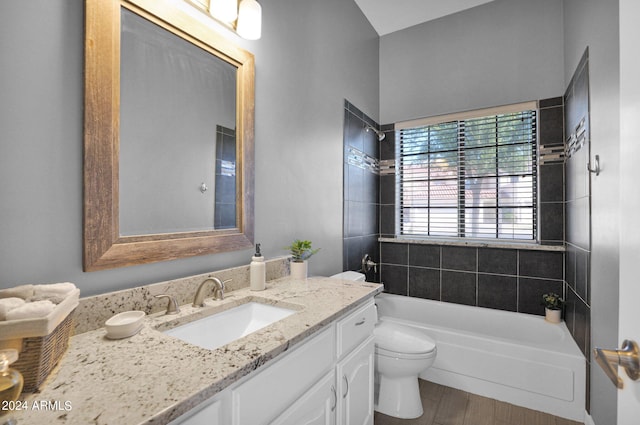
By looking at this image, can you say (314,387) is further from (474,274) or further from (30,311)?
(474,274)

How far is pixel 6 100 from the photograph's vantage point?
A: 31.9 inches

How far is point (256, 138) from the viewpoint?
165 cm

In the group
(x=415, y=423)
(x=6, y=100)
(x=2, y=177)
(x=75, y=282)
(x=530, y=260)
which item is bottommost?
(x=415, y=423)

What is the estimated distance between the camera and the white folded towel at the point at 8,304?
657 millimetres

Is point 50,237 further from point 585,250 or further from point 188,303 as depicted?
point 585,250

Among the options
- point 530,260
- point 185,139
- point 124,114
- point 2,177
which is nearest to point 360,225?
point 530,260

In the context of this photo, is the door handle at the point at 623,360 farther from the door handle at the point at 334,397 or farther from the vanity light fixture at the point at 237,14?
the vanity light fixture at the point at 237,14

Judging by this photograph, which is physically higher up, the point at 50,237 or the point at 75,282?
the point at 50,237

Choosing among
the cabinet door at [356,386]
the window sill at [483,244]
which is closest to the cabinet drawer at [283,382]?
the cabinet door at [356,386]

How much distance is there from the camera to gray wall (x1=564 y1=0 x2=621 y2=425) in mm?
1360

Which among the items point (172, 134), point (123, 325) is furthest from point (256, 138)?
point (123, 325)

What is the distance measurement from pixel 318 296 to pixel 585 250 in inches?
64.7

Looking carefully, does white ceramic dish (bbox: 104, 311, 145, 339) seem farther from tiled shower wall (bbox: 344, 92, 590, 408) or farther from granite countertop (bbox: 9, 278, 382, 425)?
tiled shower wall (bbox: 344, 92, 590, 408)

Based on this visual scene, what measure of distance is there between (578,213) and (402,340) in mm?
1419
